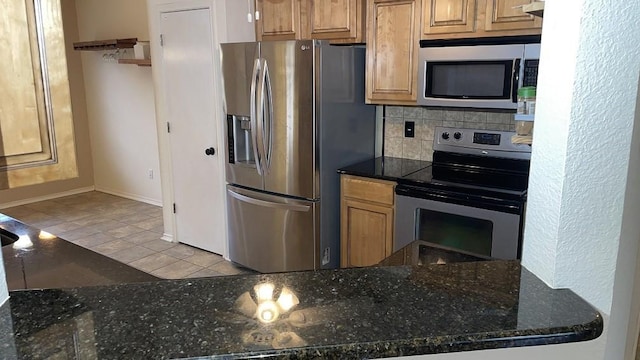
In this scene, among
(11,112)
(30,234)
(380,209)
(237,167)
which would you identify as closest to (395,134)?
(380,209)

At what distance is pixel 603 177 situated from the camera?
842 mm

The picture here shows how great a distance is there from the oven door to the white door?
5.44 feet

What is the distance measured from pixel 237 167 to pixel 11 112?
3125mm

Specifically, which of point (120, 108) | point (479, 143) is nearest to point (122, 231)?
point (120, 108)

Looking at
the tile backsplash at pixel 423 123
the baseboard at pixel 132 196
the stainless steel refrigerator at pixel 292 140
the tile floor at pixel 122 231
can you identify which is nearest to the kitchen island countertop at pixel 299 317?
the stainless steel refrigerator at pixel 292 140

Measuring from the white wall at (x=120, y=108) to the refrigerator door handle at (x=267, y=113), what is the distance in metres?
2.66

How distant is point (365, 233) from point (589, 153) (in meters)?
2.44

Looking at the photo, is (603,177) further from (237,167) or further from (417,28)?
(237,167)

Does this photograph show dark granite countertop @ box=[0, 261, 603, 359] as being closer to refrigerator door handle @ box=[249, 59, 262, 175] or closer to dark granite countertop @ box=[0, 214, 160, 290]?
dark granite countertop @ box=[0, 214, 160, 290]

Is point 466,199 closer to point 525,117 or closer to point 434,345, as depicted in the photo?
point 525,117

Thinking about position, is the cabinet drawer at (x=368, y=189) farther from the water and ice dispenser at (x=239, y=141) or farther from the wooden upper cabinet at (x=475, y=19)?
the wooden upper cabinet at (x=475, y=19)

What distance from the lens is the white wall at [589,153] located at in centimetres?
80

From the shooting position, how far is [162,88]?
423cm

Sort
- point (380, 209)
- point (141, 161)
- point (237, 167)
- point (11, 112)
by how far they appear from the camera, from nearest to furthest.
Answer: point (11, 112) < point (380, 209) < point (237, 167) < point (141, 161)
